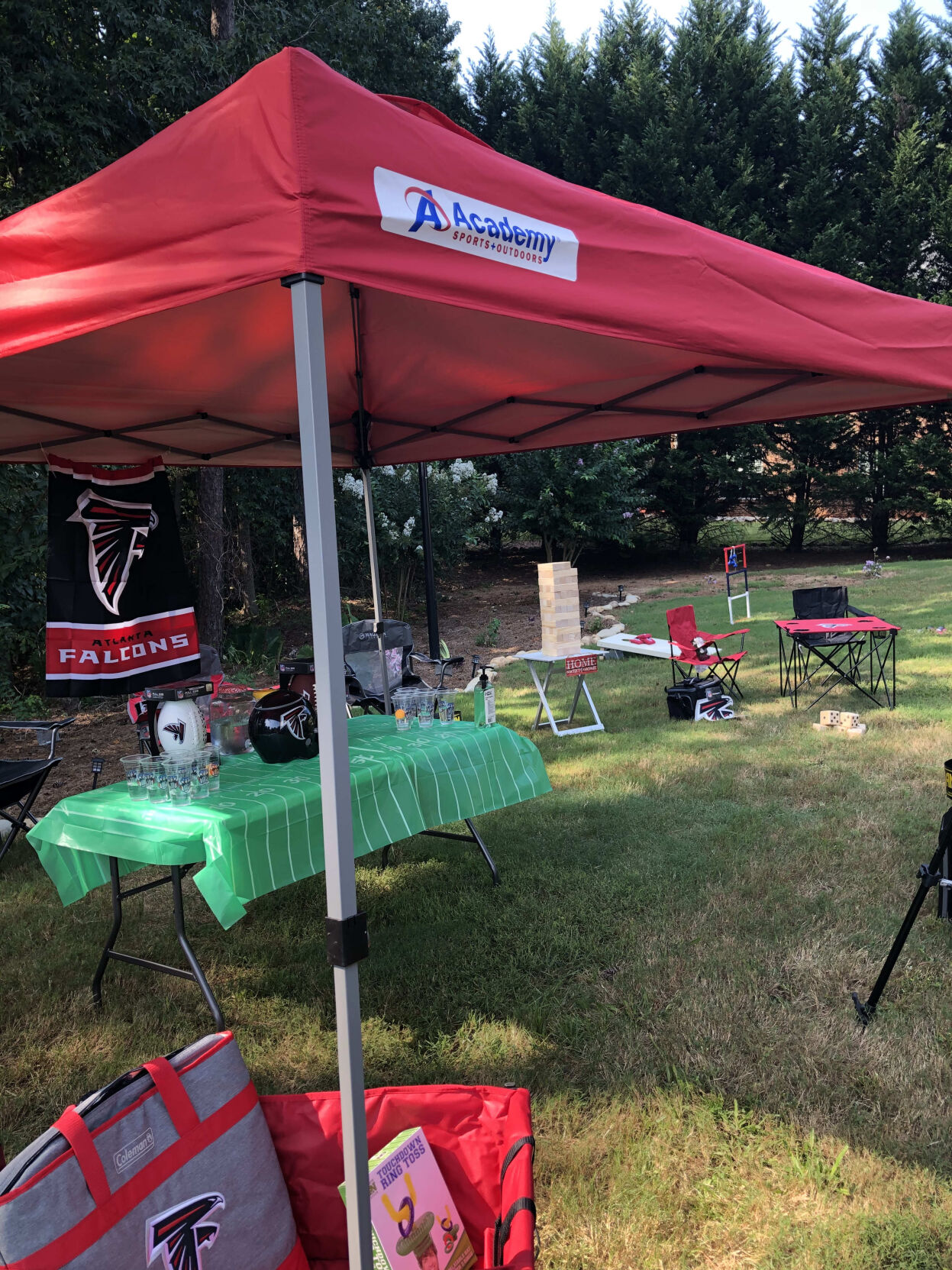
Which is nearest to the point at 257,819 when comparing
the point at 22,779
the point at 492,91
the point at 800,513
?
the point at 22,779

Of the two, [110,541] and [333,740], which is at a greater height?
[110,541]

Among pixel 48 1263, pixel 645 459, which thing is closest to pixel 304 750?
pixel 48 1263

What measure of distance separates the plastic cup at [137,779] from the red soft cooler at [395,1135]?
1.07 meters

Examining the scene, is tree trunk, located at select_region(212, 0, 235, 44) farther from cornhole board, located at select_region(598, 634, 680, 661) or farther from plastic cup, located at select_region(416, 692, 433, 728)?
plastic cup, located at select_region(416, 692, 433, 728)

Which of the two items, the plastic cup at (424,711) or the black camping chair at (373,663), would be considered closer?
the plastic cup at (424,711)

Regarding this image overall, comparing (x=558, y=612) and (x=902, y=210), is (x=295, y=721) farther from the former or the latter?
(x=902, y=210)

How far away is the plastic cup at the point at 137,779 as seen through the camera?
2.62 m

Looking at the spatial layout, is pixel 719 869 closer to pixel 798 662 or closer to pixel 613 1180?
pixel 613 1180

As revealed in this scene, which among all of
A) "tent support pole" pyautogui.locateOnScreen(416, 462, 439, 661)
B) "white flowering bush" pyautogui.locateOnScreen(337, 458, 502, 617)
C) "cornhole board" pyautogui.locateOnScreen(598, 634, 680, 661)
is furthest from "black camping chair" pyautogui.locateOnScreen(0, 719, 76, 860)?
"white flowering bush" pyautogui.locateOnScreen(337, 458, 502, 617)

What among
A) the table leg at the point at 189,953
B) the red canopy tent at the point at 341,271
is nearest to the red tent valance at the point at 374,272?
the red canopy tent at the point at 341,271

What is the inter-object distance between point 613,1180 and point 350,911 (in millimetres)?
1054

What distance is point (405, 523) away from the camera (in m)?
11.6

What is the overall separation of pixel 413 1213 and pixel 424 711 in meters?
1.94

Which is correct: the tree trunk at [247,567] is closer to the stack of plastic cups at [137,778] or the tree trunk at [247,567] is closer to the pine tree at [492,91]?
the stack of plastic cups at [137,778]
